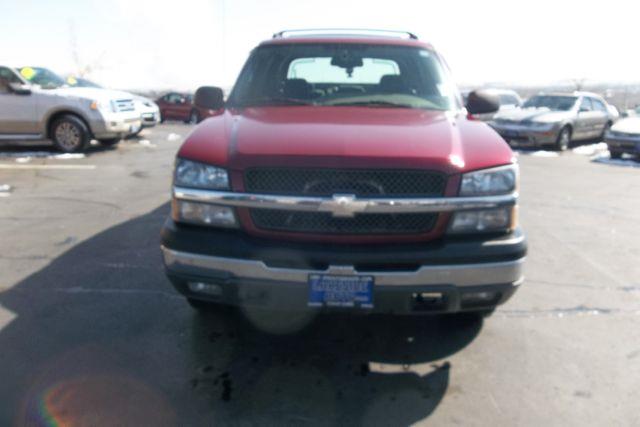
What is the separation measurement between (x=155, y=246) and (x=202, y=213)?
2.59 m

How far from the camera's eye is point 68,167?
1011 centimetres

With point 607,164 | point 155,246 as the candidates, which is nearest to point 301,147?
point 155,246

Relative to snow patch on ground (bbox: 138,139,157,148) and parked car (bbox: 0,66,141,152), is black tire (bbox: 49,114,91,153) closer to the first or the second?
parked car (bbox: 0,66,141,152)

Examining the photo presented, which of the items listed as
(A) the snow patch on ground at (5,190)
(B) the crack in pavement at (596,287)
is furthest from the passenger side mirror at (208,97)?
(A) the snow patch on ground at (5,190)

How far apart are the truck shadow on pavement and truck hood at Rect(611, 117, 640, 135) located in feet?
38.2

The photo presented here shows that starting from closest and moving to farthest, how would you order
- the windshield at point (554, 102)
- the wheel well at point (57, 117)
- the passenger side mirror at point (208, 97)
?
the passenger side mirror at point (208, 97) < the wheel well at point (57, 117) < the windshield at point (554, 102)

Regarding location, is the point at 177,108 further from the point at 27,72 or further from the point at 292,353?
the point at 292,353

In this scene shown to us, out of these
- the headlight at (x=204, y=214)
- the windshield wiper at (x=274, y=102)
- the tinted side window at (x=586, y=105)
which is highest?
the windshield wiper at (x=274, y=102)

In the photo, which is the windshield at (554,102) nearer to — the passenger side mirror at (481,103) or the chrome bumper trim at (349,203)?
the passenger side mirror at (481,103)

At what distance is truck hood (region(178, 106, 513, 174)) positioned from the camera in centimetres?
298

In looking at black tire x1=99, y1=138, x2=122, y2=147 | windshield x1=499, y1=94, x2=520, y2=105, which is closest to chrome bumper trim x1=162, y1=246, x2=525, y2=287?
black tire x1=99, y1=138, x2=122, y2=147

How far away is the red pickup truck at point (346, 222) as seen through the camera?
9.54ft

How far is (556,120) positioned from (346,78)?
11.8 meters

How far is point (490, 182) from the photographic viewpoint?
10.2 feet
